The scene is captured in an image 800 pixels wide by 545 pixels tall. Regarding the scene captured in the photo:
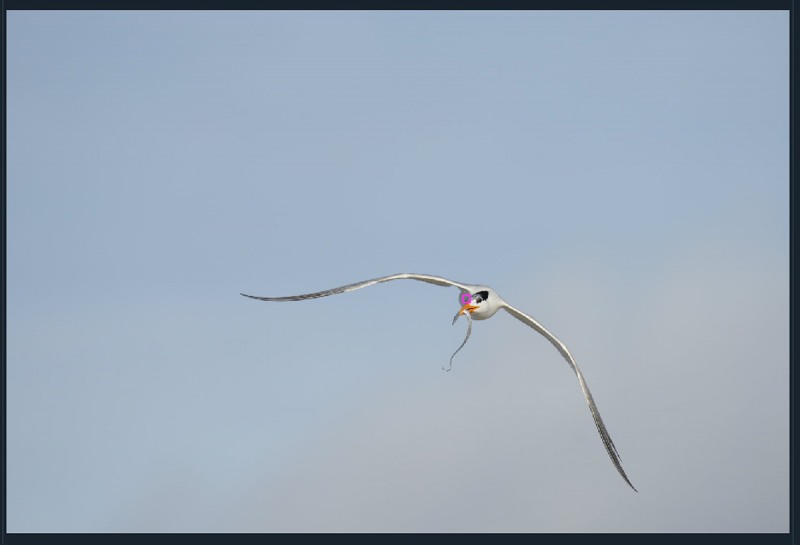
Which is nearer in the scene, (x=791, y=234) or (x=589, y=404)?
(x=589, y=404)

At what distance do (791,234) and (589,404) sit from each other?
29921 mm

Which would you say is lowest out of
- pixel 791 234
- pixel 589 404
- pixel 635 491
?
pixel 635 491

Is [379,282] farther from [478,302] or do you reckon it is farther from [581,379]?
[581,379]

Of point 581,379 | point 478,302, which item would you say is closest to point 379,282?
point 478,302

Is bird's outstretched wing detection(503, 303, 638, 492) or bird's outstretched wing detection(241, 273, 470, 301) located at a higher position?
bird's outstretched wing detection(241, 273, 470, 301)

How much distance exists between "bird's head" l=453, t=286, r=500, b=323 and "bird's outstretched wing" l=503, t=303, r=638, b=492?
3.38ft

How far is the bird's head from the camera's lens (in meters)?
48.0

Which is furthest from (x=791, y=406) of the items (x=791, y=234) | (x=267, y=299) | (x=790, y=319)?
(x=267, y=299)

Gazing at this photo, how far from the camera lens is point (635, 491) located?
4725 centimetres

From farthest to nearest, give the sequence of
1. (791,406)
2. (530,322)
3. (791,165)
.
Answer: (791,406)
(791,165)
(530,322)

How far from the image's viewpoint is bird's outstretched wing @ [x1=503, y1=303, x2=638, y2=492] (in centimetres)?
5019

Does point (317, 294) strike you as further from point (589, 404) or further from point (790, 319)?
point (790, 319)

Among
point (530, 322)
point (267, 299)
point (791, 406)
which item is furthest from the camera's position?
point (791, 406)

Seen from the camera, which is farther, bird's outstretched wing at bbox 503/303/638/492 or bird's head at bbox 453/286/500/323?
bird's outstretched wing at bbox 503/303/638/492
